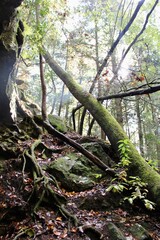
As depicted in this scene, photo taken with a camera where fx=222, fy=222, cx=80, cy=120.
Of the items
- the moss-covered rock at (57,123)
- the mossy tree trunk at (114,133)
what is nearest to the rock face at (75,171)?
the mossy tree trunk at (114,133)

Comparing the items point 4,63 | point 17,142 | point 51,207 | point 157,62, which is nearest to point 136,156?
point 51,207

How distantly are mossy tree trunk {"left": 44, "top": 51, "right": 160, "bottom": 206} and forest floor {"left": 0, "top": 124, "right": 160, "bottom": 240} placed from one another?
873 mm

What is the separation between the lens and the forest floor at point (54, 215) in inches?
181

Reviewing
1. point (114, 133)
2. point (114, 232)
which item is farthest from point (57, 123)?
point (114, 232)

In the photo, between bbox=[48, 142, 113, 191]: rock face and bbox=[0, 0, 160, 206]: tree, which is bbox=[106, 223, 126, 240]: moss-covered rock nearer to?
bbox=[48, 142, 113, 191]: rock face

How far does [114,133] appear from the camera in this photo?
8.31 meters

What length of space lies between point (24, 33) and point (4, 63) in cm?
162

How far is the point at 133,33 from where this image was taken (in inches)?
459

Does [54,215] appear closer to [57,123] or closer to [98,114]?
[98,114]

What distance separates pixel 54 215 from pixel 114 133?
4025 mm

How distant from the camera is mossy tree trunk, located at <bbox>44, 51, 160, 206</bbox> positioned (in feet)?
21.6

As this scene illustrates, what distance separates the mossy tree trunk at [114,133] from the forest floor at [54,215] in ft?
2.86

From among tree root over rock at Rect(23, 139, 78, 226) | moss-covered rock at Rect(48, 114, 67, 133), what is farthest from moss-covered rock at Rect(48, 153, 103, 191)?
moss-covered rock at Rect(48, 114, 67, 133)

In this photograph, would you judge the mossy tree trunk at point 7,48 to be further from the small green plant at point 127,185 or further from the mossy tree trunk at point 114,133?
the small green plant at point 127,185
